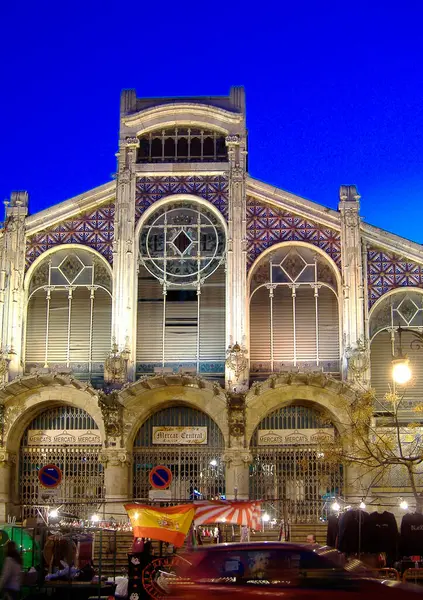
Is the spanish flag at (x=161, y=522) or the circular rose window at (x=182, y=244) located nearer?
the spanish flag at (x=161, y=522)

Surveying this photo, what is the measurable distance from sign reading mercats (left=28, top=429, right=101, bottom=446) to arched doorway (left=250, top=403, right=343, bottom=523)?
6.05m

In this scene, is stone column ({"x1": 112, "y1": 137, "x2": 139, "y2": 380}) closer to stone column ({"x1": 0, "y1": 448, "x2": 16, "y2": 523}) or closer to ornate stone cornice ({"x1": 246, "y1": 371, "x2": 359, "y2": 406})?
ornate stone cornice ({"x1": 246, "y1": 371, "x2": 359, "y2": 406})

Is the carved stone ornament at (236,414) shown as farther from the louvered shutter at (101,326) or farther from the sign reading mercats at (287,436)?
the louvered shutter at (101,326)

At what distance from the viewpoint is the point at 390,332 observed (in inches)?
1438

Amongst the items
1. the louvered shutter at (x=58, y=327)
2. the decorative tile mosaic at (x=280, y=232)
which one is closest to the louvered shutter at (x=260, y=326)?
the decorative tile mosaic at (x=280, y=232)

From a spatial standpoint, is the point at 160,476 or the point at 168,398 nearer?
the point at 160,476

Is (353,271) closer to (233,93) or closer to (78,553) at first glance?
(233,93)

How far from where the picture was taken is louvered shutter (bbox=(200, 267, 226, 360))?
36.4 m

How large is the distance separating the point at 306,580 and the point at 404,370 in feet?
24.0

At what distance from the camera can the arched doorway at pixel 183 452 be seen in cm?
3559

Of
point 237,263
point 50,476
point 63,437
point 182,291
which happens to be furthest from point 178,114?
point 50,476

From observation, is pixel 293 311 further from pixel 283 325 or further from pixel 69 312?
pixel 69 312

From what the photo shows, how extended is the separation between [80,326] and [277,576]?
2398 cm

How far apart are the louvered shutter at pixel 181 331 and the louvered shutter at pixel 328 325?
4778mm
